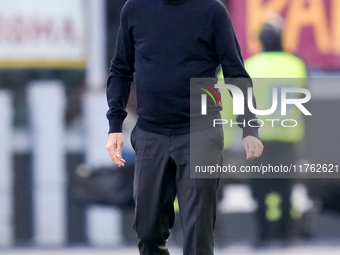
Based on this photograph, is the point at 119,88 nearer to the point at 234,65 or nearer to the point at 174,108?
the point at 174,108

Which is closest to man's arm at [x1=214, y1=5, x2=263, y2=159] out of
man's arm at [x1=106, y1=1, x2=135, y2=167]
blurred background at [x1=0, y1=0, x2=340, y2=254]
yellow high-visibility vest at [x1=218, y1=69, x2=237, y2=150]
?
man's arm at [x1=106, y1=1, x2=135, y2=167]

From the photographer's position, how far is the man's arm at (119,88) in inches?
178

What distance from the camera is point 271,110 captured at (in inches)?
271

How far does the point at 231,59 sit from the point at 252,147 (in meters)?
0.44

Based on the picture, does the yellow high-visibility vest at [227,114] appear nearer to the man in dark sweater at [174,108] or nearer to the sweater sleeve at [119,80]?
the sweater sleeve at [119,80]

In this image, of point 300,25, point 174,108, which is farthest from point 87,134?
point 174,108

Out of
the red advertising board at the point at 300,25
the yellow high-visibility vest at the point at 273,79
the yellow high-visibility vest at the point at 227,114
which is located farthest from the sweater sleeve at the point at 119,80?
the red advertising board at the point at 300,25

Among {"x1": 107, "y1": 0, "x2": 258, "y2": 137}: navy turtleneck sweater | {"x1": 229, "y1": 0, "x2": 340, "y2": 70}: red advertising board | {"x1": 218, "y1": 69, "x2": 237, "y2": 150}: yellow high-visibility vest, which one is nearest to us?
{"x1": 107, "y1": 0, "x2": 258, "y2": 137}: navy turtleneck sweater

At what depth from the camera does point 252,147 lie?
438cm

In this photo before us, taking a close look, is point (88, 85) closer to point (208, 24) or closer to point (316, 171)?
point (316, 171)

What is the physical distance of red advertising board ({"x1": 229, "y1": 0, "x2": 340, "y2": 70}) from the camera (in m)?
7.53

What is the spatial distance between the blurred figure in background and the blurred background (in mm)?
380

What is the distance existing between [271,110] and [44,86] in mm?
2026

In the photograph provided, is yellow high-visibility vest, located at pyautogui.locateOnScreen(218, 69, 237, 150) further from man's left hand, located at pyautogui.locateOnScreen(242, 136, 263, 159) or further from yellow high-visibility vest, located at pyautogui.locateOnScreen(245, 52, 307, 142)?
man's left hand, located at pyautogui.locateOnScreen(242, 136, 263, 159)
